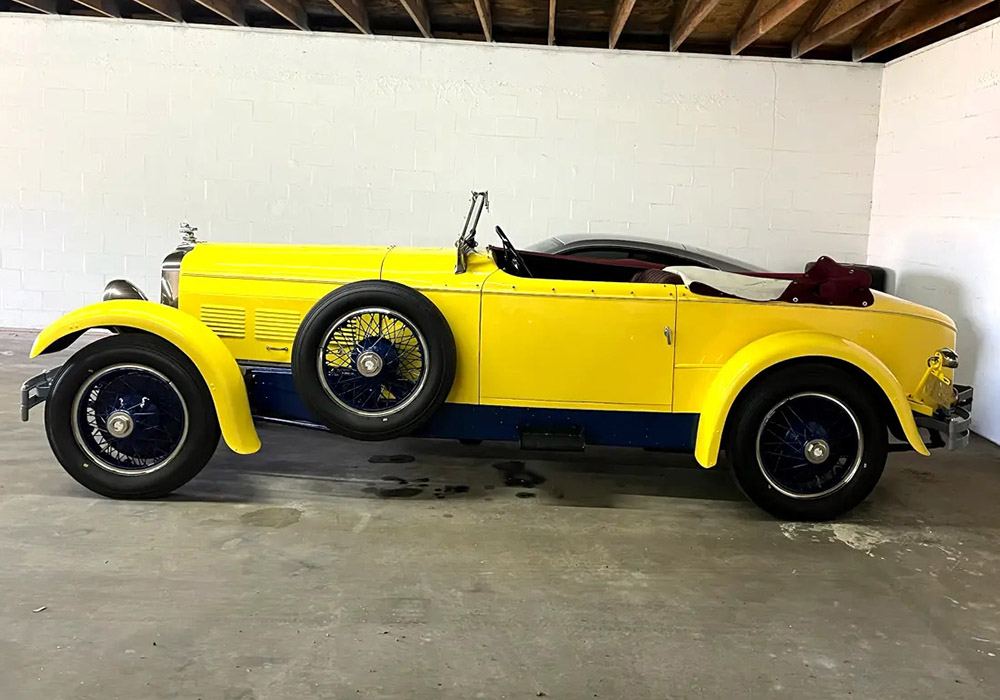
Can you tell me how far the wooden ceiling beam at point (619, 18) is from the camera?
5.90m

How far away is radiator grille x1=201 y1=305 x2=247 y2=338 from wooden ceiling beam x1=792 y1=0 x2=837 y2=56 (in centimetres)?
530

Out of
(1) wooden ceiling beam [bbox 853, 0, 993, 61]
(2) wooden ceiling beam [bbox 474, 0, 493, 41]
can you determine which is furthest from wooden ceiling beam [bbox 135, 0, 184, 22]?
(1) wooden ceiling beam [bbox 853, 0, 993, 61]

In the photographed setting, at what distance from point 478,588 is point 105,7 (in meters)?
6.68

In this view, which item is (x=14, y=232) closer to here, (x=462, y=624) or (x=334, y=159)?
(x=334, y=159)

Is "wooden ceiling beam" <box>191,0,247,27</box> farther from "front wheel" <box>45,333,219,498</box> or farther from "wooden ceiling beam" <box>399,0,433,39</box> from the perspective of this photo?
"front wheel" <box>45,333,219,498</box>

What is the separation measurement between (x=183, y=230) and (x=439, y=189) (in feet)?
10.5

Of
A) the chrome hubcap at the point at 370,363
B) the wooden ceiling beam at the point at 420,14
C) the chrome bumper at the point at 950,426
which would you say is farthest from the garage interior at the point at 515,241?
the chrome hubcap at the point at 370,363

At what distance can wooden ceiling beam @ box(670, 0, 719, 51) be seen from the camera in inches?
227

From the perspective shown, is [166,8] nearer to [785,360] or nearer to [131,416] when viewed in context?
[131,416]

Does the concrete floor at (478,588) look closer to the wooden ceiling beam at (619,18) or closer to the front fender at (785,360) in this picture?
the front fender at (785,360)

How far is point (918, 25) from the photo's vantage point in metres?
5.98

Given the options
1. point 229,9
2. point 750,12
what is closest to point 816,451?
point 750,12

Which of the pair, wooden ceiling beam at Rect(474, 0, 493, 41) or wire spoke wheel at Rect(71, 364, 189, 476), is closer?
wire spoke wheel at Rect(71, 364, 189, 476)

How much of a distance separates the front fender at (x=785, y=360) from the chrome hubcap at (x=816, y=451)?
14.8 inches
